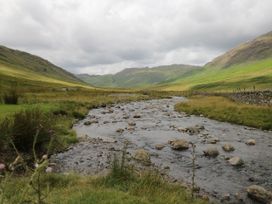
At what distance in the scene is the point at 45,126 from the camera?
19531 mm

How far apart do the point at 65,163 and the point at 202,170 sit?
691cm

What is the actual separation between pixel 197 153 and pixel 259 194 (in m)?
Result: 7.72

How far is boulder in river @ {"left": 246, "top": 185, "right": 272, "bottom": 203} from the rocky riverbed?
25 centimetres

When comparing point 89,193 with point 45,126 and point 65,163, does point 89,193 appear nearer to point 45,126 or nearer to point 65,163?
point 65,163

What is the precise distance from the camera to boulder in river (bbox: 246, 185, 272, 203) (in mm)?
12977

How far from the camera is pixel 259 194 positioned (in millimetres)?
13141

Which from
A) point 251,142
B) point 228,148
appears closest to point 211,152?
point 228,148

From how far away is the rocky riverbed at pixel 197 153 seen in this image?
1540 cm

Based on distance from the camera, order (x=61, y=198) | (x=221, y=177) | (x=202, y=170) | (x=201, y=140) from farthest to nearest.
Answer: (x=201, y=140) < (x=202, y=170) < (x=221, y=177) < (x=61, y=198)

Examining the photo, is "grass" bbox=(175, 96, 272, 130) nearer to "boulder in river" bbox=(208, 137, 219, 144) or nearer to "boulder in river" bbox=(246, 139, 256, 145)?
"boulder in river" bbox=(246, 139, 256, 145)

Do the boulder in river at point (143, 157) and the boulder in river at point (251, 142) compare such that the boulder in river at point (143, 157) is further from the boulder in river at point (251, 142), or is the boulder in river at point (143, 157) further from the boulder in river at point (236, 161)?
the boulder in river at point (251, 142)

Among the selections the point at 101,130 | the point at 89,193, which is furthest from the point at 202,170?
the point at 101,130

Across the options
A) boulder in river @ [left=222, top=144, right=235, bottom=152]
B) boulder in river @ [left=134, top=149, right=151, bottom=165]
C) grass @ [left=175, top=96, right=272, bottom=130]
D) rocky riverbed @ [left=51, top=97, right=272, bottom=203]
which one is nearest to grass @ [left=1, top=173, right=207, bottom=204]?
rocky riverbed @ [left=51, top=97, right=272, bottom=203]

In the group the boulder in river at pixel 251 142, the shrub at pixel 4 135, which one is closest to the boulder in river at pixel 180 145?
the boulder in river at pixel 251 142
